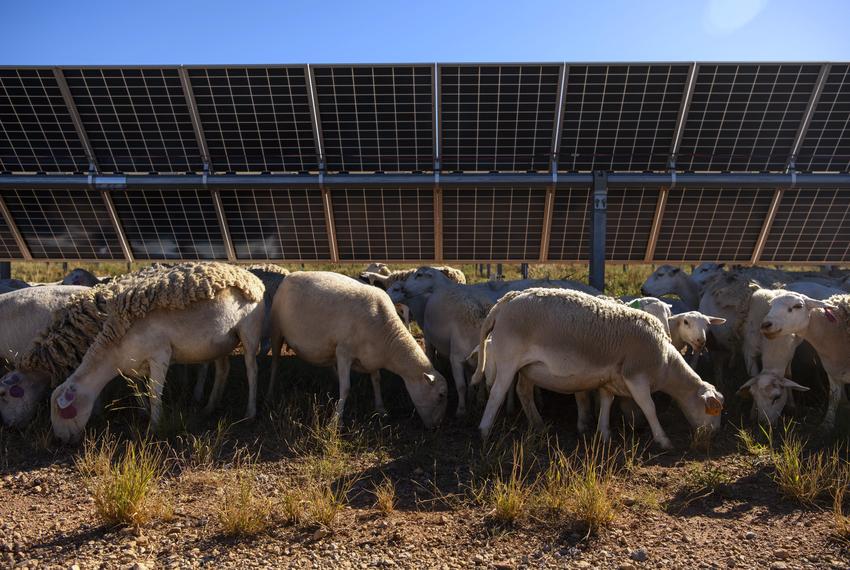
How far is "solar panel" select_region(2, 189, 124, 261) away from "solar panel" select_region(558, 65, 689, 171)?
9.48 metres

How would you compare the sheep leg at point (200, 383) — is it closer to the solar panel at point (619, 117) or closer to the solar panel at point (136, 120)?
the solar panel at point (136, 120)

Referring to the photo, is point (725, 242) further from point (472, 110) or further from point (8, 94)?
point (8, 94)

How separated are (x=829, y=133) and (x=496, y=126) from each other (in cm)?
660

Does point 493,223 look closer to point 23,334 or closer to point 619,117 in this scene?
point 619,117

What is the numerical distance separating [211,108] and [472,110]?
512cm

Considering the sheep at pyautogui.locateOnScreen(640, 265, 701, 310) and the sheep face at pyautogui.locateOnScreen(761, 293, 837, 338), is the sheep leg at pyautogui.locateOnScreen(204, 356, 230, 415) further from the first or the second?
the sheep at pyautogui.locateOnScreen(640, 265, 701, 310)

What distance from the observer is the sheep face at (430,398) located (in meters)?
9.19

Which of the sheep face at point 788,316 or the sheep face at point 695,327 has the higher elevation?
the sheep face at point 788,316

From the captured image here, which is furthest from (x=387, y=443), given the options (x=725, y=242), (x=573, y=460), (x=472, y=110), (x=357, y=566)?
(x=725, y=242)

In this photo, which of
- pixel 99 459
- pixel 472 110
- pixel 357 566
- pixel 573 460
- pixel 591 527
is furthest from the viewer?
pixel 472 110

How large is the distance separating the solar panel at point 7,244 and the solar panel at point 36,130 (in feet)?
4.29

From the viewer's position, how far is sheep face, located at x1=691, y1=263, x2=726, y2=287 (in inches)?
505

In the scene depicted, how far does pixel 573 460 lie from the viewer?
781 centimetres

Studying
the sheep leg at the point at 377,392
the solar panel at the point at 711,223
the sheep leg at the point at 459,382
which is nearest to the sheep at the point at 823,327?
the sheep leg at the point at 459,382
